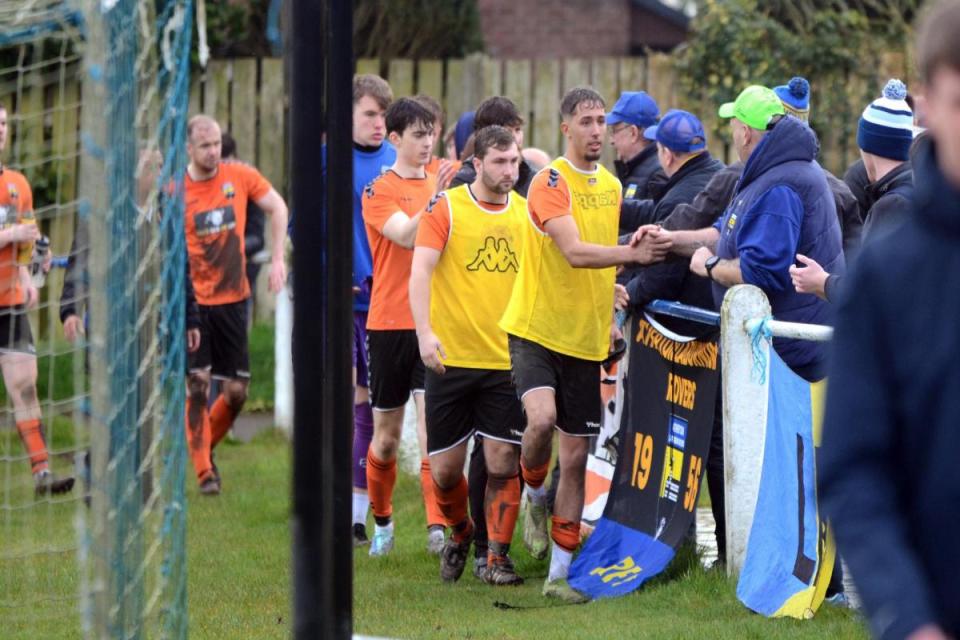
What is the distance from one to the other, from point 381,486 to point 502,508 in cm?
111

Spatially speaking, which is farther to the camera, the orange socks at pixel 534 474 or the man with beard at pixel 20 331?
the man with beard at pixel 20 331

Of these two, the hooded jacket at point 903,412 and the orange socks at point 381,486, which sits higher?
the hooded jacket at point 903,412

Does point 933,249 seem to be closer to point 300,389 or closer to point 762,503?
point 300,389

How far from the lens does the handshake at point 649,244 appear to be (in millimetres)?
6785

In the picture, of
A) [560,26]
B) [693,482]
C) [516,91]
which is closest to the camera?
[693,482]

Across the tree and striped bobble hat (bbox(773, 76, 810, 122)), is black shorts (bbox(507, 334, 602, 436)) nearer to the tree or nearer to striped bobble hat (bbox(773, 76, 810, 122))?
striped bobble hat (bbox(773, 76, 810, 122))

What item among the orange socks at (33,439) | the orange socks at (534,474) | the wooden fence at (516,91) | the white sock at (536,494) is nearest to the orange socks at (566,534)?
the orange socks at (534,474)

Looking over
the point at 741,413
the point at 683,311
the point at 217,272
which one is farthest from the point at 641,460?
the point at 217,272

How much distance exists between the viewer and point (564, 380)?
698 cm

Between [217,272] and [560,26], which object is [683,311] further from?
[560,26]

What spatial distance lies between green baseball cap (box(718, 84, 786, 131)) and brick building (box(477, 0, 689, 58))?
19834 mm

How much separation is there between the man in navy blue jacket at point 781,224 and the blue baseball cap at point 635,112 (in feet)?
5.90

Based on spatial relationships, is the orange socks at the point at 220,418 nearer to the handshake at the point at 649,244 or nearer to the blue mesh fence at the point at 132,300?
the handshake at the point at 649,244

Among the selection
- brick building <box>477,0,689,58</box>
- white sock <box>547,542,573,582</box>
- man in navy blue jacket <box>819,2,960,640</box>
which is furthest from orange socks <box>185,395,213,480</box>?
brick building <box>477,0,689,58</box>
